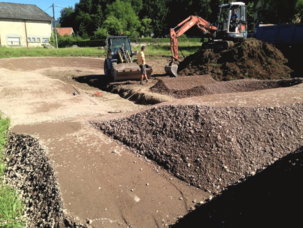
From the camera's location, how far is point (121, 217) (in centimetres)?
427

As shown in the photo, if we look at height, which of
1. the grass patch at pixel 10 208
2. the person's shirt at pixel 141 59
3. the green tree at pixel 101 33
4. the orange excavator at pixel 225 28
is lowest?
the grass patch at pixel 10 208

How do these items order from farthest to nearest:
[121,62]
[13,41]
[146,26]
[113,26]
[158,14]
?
[158,14] → [146,26] → [113,26] → [13,41] → [121,62]

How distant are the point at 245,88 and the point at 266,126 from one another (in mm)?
5550

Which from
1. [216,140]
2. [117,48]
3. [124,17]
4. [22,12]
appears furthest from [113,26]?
[216,140]

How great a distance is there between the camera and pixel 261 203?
3723 mm

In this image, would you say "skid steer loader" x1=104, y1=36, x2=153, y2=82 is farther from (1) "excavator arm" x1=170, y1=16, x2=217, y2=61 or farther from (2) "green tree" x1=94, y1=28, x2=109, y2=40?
(2) "green tree" x1=94, y1=28, x2=109, y2=40

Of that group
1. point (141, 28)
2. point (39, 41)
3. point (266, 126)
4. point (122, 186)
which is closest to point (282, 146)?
point (266, 126)

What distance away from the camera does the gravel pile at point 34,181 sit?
14.1ft

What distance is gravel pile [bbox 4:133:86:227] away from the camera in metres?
4.31

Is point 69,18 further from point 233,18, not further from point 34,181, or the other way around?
point 34,181

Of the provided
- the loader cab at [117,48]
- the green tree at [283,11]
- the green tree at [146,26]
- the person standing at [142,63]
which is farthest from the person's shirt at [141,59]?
the green tree at [146,26]

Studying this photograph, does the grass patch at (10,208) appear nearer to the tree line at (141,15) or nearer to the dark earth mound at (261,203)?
the dark earth mound at (261,203)

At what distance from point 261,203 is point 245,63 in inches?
469

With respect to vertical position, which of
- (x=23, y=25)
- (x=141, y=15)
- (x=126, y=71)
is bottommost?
(x=126, y=71)
